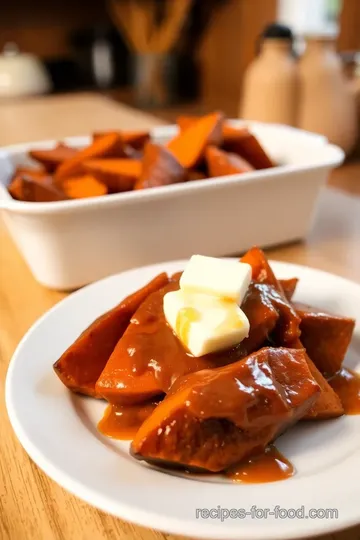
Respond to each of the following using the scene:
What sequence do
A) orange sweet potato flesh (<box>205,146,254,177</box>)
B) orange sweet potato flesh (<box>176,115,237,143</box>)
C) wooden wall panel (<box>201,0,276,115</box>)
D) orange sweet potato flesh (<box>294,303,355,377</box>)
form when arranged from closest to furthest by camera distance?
orange sweet potato flesh (<box>294,303,355,377</box>)
orange sweet potato flesh (<box>205,146,254,177</box>)
orange sweet potato flesh (<box>176,115,237,143</box>)
wooden wall panel (<box>201,0,276,115</box>)

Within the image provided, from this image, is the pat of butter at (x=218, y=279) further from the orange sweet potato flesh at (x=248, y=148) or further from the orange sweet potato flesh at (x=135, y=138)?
the orange sweet potato flesh at (x=135, y=138)

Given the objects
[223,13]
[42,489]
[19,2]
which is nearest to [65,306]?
[42,489]

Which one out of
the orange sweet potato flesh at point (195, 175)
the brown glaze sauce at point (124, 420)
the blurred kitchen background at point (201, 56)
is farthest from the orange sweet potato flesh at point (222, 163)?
the blurred kitchen background at point (201, 56)

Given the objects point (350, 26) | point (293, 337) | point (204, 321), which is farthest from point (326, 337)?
point (350, 26)

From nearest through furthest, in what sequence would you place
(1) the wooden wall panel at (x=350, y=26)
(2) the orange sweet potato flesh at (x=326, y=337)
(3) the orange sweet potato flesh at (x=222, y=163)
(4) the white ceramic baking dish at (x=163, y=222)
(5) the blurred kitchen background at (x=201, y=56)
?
1. (2) the orange sweet potato flesh at (x=326, y=337)
2. (4) the white ceramic baking dish at (x=163, y=222)
3. (3) the orange sweet potato flesh at (x=222, y=163)
4. (5) the blurred kitchen background at (x=201, y=56)
5. (1) the wooden wall panel at (x=350, y=26)

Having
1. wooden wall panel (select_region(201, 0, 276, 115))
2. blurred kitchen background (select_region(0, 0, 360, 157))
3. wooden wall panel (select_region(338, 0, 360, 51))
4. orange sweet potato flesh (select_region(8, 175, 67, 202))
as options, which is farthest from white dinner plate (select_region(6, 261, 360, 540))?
wooden wall panel (select_region(201, 0, 276, 115))

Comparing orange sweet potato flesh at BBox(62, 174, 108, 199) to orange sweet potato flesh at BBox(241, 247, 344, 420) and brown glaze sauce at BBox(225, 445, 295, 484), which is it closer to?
orange sweet potato flesh at BBox(241, 247, 344, 420)
